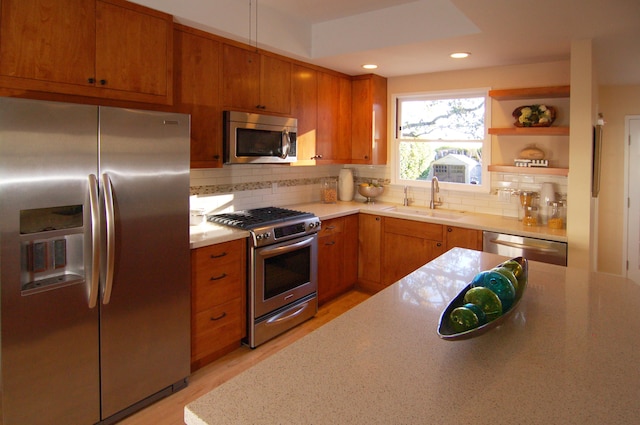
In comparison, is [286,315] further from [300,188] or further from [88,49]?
[88,49]

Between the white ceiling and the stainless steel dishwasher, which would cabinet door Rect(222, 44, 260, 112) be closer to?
the white ceiling

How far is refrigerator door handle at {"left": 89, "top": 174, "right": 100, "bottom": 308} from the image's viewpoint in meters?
2.05

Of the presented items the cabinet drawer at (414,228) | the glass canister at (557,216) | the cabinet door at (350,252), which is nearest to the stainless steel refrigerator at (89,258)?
the cabinet door at (350,252)

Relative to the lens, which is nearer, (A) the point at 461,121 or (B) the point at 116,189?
(B) the point at 116,189

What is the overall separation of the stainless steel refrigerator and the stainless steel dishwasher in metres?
2.42

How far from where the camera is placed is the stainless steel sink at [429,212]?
4.01 meters

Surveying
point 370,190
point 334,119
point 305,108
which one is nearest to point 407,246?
point 370,190

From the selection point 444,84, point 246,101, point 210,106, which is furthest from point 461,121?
point 210,106

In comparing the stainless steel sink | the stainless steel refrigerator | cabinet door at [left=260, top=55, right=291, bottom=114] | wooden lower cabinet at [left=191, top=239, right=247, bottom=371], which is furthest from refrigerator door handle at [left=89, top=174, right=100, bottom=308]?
the stainless steel sink

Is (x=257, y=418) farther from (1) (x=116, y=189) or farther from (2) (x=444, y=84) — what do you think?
(2) (x=444, y=84)

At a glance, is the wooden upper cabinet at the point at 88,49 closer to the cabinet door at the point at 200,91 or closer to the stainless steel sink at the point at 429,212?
the cabinet door at the point at 200,91

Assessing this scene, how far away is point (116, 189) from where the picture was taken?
2180 millimetres

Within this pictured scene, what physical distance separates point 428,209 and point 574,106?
170 cm

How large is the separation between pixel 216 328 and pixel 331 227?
1500 millimetres
